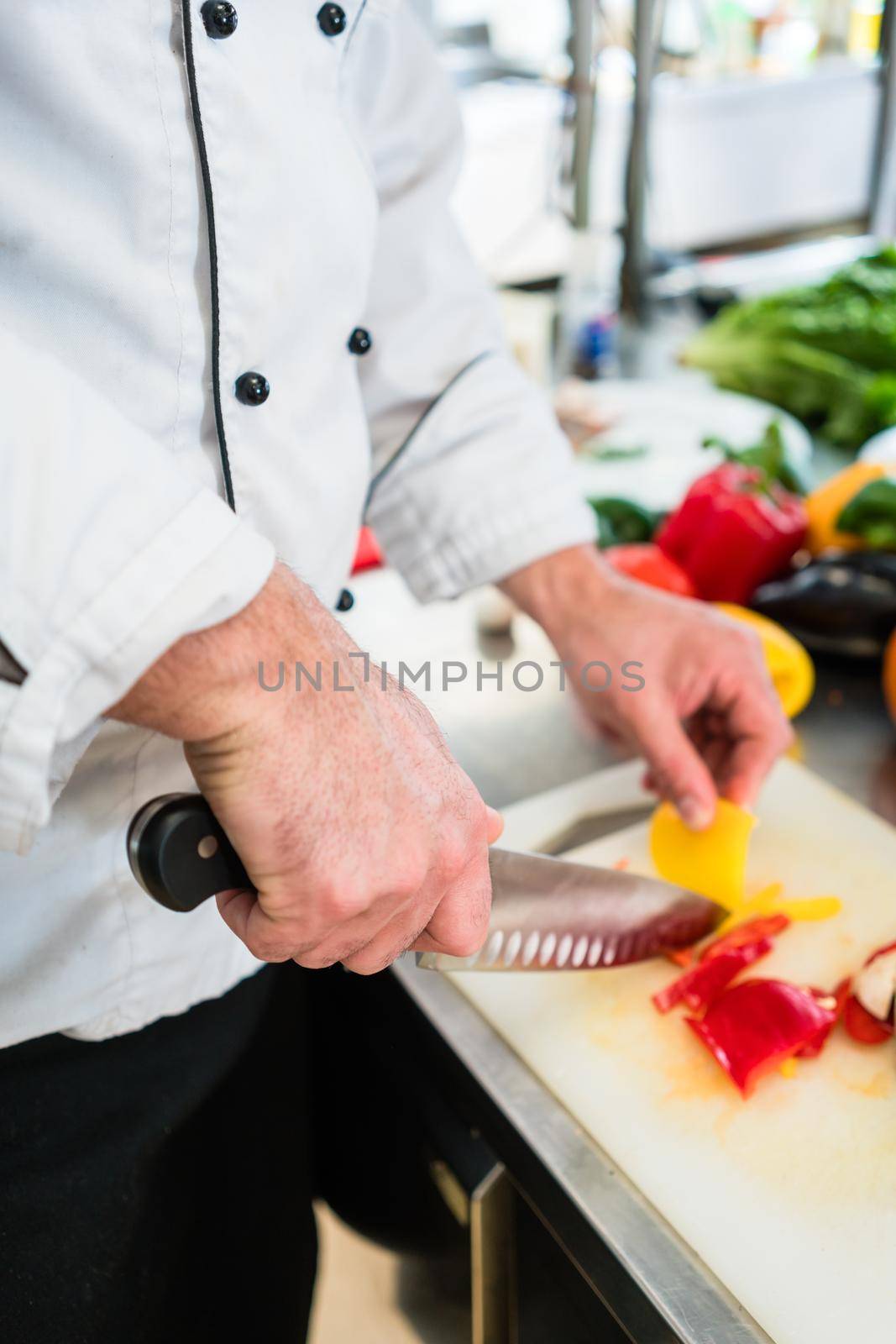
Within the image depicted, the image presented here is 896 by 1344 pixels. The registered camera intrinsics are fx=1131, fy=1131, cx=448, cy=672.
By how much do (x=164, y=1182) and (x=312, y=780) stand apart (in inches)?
16.3

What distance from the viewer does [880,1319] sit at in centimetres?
55

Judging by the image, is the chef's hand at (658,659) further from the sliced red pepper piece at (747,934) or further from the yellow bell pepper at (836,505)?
the yellow bell pepper at (836,505)

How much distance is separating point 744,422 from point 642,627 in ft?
2.39

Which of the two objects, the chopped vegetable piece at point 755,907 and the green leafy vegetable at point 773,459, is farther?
the green leafy vegetable at point 773,459

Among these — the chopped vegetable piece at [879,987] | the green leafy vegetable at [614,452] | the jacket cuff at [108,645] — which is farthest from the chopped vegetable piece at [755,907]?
the green leafy vegetable at [614,452]

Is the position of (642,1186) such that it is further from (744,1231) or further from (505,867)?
(505,867)

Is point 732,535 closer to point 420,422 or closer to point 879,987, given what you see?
point 420,422

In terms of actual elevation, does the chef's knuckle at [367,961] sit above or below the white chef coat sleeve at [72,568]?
below

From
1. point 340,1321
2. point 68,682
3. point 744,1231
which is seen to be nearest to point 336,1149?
point 340,1321

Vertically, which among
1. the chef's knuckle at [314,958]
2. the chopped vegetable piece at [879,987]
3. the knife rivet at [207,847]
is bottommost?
the chopped vegetable piece at [879,987]

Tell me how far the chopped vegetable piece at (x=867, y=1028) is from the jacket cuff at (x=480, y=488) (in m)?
0.37

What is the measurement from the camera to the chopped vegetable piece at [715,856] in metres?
0.78

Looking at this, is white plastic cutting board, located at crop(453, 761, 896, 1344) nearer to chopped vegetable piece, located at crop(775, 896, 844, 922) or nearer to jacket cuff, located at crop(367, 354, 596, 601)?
chopped vegetable piece, located at crop(775, 896, 844, 922)

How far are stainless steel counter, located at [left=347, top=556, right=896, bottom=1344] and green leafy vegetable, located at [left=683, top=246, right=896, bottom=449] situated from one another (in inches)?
20.3
